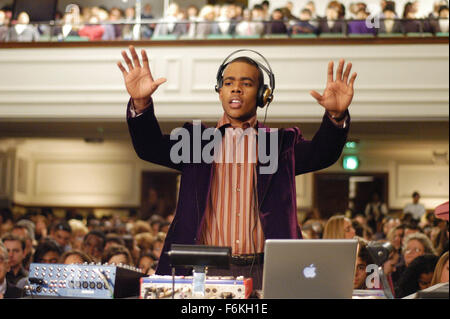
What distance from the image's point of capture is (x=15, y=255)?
494cm

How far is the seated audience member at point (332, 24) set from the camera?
8.03 metres

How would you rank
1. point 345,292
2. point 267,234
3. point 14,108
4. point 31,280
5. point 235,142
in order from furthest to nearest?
point 14,108 < point 235,142 < point 267,234 < point 31,280 < point 345,292

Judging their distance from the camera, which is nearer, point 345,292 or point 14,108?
point 345,292

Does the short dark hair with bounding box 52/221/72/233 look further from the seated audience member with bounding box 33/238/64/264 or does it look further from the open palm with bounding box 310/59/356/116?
the open palm with bounding box 310/59/356/116

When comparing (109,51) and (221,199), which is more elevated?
(109,51)

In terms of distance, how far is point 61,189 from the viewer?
41.7 ft

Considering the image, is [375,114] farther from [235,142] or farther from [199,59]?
[235,142]

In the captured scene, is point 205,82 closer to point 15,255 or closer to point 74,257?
point 15,255

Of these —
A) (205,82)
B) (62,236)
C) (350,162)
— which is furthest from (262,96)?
(350,162)

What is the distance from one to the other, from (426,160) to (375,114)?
178 inches

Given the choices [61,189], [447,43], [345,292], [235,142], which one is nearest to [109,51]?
[447,43]

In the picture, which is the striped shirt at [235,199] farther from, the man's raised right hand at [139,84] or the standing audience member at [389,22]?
the standing audience member at [389,22]

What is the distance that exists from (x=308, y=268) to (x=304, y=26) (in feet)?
22.4

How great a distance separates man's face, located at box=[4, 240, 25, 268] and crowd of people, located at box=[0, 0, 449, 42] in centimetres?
391
